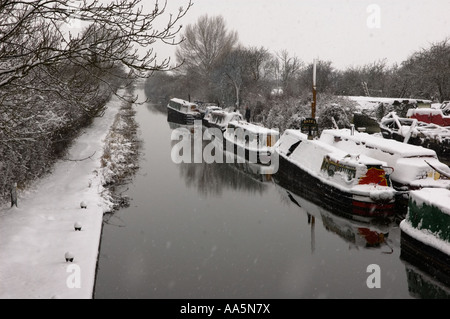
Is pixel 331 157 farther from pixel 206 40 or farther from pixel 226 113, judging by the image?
pixel 206 40

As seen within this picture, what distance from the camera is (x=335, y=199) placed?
12.2 metres

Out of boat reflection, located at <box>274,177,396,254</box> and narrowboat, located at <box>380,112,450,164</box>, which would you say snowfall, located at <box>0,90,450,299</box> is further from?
narrowboat, located at <box>380,112,450,164</box>

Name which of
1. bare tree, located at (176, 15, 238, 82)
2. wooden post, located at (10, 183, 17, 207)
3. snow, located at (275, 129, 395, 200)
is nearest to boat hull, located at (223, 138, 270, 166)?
snow, located at (275, 129, 395, 200)

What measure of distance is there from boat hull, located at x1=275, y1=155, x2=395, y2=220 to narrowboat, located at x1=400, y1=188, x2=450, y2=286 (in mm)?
1971

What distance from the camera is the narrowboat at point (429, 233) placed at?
316 inches

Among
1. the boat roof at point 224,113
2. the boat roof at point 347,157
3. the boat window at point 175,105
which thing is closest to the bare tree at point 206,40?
the boat window at point 175,105

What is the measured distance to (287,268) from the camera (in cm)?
882

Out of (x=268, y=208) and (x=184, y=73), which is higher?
(x=184, y=73)

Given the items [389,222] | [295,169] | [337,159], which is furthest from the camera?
[295,169]

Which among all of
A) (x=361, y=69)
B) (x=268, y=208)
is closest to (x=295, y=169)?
(x=268, y=208)

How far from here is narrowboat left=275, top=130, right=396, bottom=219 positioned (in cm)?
1138

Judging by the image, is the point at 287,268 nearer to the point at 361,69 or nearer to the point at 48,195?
the point at 48,195
